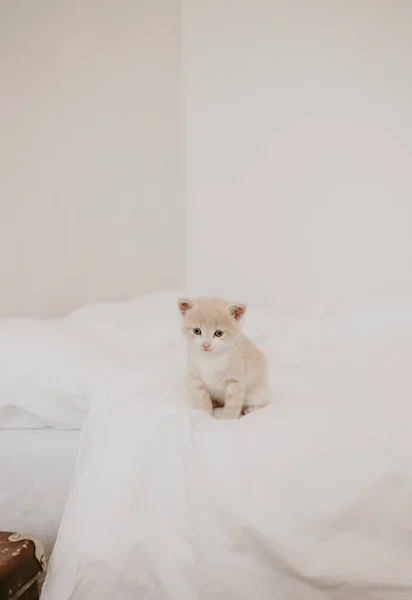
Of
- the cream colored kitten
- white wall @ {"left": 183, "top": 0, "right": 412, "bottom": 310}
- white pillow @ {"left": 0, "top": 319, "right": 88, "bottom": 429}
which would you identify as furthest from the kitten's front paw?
white wall @ {"left": 183, "top": 0, "right": 412, "bottom": 310}

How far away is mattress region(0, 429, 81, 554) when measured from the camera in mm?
1181

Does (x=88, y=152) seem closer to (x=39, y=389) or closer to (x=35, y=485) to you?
(x=39, y=389)

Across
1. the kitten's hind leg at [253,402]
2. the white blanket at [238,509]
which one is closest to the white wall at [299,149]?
the kitten's hind leg at [253,402]

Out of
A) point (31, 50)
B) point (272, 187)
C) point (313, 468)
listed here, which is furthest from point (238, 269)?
point (313, 468)

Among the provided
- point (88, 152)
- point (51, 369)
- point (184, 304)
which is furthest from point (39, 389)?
point (88, 152)

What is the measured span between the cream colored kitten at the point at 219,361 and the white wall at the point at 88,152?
880 millimetres

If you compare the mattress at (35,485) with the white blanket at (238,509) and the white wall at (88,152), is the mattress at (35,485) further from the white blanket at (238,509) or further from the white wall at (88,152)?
the white wall at (88,152)

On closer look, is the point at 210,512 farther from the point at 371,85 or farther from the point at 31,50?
the point at 371,85

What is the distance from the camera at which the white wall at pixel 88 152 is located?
1.83 meters

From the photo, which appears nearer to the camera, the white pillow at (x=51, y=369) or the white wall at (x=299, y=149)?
the white pillow at (x=51, y=369)

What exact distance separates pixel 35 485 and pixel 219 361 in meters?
0.48

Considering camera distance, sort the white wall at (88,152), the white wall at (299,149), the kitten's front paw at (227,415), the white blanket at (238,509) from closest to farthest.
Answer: the white blanket at (238,509) → the kitten's front paw at (227,415) → the white wall at (88,152) → the white wall at (299,149)

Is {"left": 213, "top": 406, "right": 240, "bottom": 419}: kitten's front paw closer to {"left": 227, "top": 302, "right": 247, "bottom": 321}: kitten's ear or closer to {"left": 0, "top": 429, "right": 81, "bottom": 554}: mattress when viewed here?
{"left": 227, "top": 302, "right": 247, "bottom": 321}: kitten's ear

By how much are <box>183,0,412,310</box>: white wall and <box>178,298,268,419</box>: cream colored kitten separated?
1.45 m
